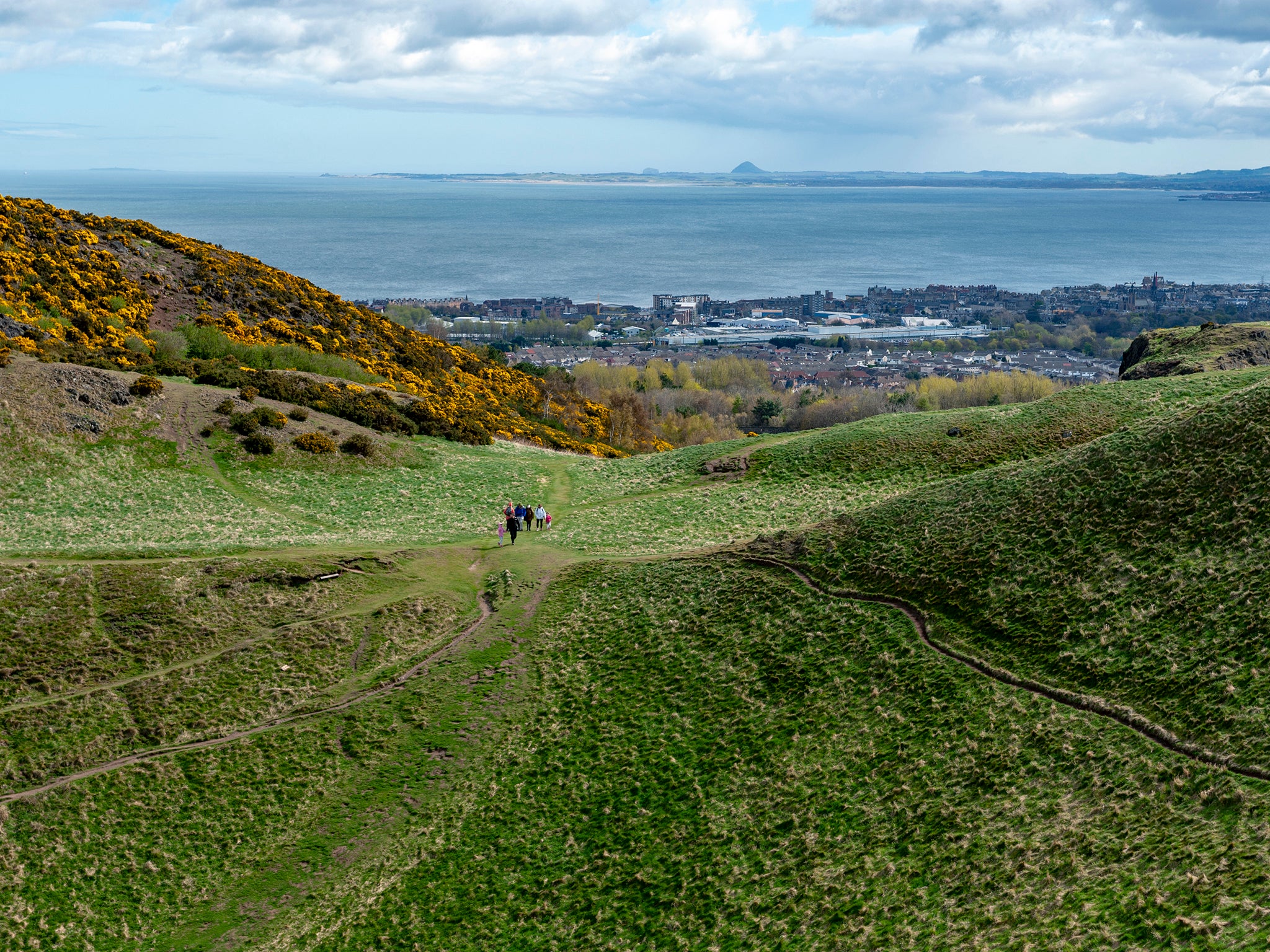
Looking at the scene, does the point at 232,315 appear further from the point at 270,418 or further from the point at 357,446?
the point at 357,446

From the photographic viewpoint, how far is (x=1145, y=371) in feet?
147

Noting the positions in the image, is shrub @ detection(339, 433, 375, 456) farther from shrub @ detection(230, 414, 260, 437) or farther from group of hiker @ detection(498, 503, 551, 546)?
group of hiker @ detection(498, 503, 551, 546)

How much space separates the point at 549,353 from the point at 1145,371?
9967 cm

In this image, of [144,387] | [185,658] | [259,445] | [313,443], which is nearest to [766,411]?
[313,443]

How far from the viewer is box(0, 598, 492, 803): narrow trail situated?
19562mm

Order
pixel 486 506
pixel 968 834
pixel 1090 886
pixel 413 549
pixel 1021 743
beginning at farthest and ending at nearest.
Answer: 1. pixel 486 506
2. pixel 413 549
3. pixel 1021 743
4. pixel 968 834
5. pixel 1090 886

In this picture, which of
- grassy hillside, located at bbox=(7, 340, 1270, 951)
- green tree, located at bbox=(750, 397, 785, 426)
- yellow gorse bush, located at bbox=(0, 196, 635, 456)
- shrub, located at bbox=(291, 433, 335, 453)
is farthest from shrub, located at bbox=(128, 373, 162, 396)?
green tree, located at bbox=(750, 397, 785, 426)

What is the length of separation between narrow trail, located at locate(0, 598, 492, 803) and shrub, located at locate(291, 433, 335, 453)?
16.6m

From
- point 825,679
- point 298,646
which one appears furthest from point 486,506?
point 825,679

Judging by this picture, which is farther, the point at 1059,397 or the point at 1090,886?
the point at 1059,397

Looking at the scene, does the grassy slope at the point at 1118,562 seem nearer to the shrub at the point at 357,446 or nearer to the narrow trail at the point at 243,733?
the narrow trail at the point at 243,733

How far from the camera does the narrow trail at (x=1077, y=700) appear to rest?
15.4 metres

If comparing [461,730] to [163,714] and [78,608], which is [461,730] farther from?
[78,608]

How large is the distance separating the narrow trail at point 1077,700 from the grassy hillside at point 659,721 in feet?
0.44
